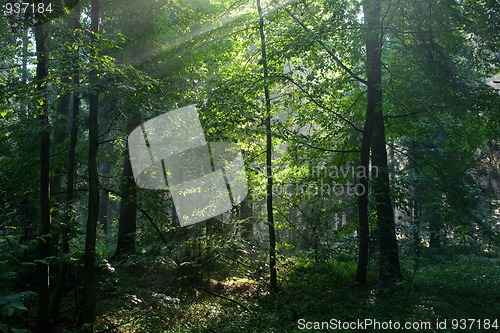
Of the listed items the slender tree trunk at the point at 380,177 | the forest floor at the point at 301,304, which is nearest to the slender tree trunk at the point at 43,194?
the forest floor at the point at 301,304

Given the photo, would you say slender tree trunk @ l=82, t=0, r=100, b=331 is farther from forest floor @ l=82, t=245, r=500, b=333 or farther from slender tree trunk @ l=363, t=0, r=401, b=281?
slender tree trunk @ l=363, t=0, r=401, b=281

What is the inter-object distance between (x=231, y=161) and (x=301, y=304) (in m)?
4.44

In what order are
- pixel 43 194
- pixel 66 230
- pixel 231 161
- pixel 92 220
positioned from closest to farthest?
pixel 43 194 < pixel 92 220 < pixel 66 230 < pixel 231 161

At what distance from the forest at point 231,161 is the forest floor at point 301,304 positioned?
6 cm

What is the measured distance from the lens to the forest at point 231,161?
679cm

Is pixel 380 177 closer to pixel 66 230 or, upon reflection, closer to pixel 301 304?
pixel 301 304

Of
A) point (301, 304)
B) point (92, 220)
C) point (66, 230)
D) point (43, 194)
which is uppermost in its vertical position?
point (43, 194)

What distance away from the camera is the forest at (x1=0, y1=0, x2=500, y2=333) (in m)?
6.79

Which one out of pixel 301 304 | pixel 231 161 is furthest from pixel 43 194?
pixel 301 304

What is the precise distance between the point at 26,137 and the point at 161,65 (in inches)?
184

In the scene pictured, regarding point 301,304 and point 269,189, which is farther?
point 269,189

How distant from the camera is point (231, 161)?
11016 mm

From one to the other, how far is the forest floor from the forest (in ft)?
0.19

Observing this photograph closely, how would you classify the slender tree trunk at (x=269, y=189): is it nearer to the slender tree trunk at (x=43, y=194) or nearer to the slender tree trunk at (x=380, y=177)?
the slender tree trunk at (x=380, y=177)
